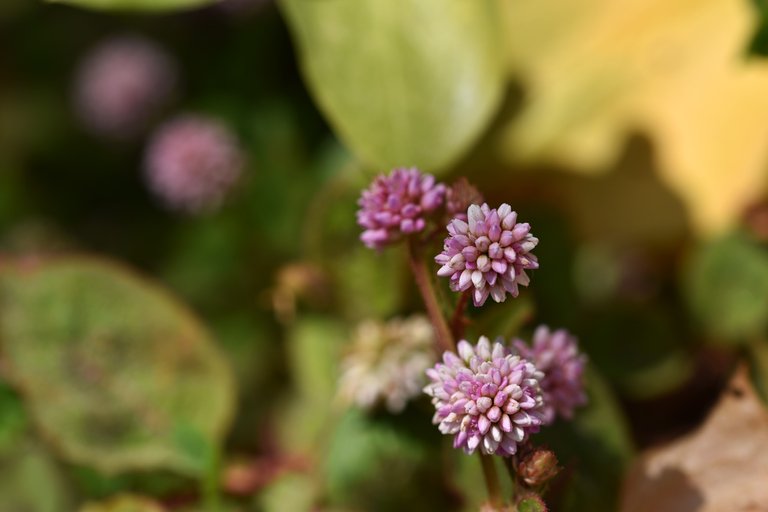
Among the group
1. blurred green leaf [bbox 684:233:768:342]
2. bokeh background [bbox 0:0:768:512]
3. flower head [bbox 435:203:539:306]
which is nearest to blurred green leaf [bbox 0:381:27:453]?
bokeh background [bbox 0:0:768:512]

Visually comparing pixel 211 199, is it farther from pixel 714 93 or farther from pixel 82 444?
pixel 714 93

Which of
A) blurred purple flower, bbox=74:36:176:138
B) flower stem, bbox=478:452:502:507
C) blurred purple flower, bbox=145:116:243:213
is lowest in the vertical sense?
flower stem, bbox=478:452:502:507

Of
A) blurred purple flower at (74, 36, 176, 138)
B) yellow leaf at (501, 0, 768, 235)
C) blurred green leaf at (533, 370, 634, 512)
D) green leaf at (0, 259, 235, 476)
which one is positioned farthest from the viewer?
blurred purple flower at (74, 36, 176, 138)

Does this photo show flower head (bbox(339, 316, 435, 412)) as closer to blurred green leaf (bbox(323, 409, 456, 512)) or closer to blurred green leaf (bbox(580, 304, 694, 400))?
blurred green leaf (bbox(323, 409, 456, 512))

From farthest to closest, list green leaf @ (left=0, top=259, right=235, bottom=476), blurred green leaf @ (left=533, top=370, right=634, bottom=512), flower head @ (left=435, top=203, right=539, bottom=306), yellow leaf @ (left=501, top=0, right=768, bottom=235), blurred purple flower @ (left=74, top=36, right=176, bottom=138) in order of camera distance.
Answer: blurred purple flower @ (left=74, top=36, right=176, bottom=138) < yellow leaf @ (left=501, top=0, right=768, bottom=235) < green leaf @ (left=0, top=259, right=235, bottom=476) < blurred green leaf @ (left=533, top=370, right=634, bottom=512) < flower head @ (left=435, top=203, right=539, bottom=306)

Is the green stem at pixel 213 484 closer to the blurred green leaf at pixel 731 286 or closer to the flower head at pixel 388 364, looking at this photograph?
the flower head at pixel 388 364

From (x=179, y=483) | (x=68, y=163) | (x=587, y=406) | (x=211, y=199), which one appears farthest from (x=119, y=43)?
(x=587, y=406)
